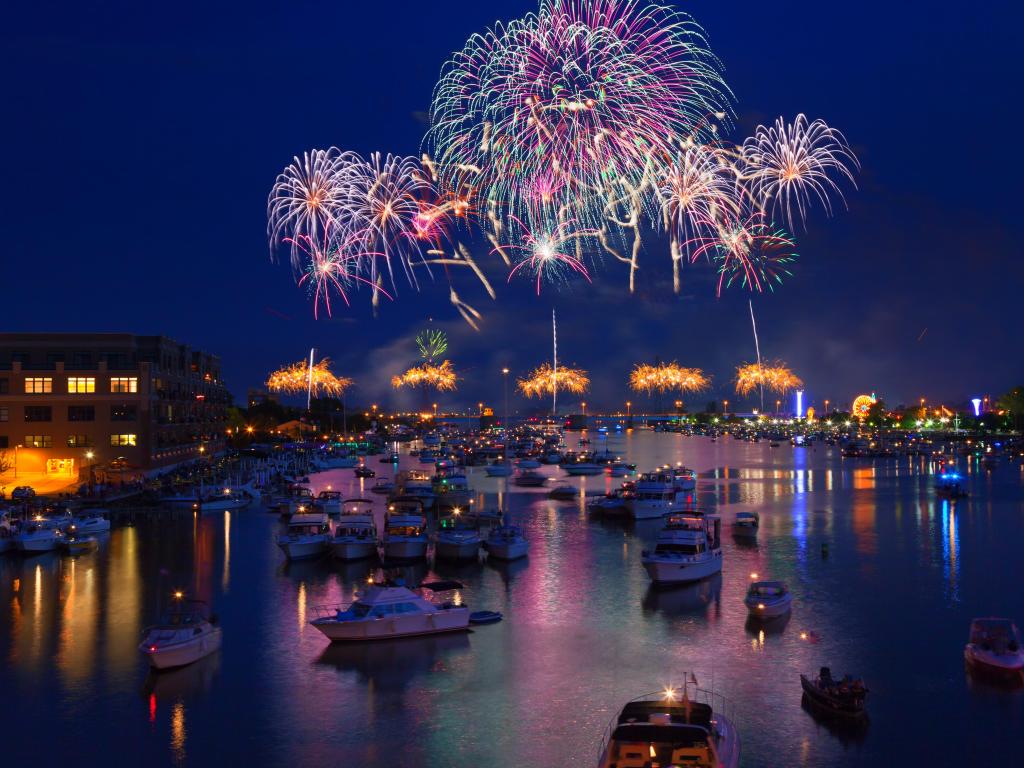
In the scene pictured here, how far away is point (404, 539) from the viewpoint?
40.0m

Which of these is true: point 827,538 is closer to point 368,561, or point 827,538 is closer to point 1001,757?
point 368,561

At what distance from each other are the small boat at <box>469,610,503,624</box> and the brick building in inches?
1802

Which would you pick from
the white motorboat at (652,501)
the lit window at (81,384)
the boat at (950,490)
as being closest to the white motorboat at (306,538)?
the white motorboat at (652,501)

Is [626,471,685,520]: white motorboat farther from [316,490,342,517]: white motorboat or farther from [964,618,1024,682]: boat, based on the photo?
[964,618,1024,682]: boat

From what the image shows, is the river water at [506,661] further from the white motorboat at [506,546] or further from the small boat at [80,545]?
the white motorboat at [506,546]

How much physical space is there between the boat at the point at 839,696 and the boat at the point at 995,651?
15.2 feet

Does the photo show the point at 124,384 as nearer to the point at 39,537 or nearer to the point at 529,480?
the point at 39,537

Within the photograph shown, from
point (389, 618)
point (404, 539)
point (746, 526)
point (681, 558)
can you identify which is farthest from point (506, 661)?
point (746, 526)

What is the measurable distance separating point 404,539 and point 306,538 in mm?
4831

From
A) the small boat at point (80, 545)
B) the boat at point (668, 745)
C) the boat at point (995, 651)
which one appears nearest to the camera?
the boat at point (668, 745)

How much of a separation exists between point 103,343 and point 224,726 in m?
55.9

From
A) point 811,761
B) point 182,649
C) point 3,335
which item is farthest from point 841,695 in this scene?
point 3,335

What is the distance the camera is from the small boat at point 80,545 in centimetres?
4334

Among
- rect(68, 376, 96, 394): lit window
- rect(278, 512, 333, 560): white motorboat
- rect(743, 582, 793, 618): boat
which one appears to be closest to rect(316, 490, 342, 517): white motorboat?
rect(278, 512, 333, 560): white motorboat
